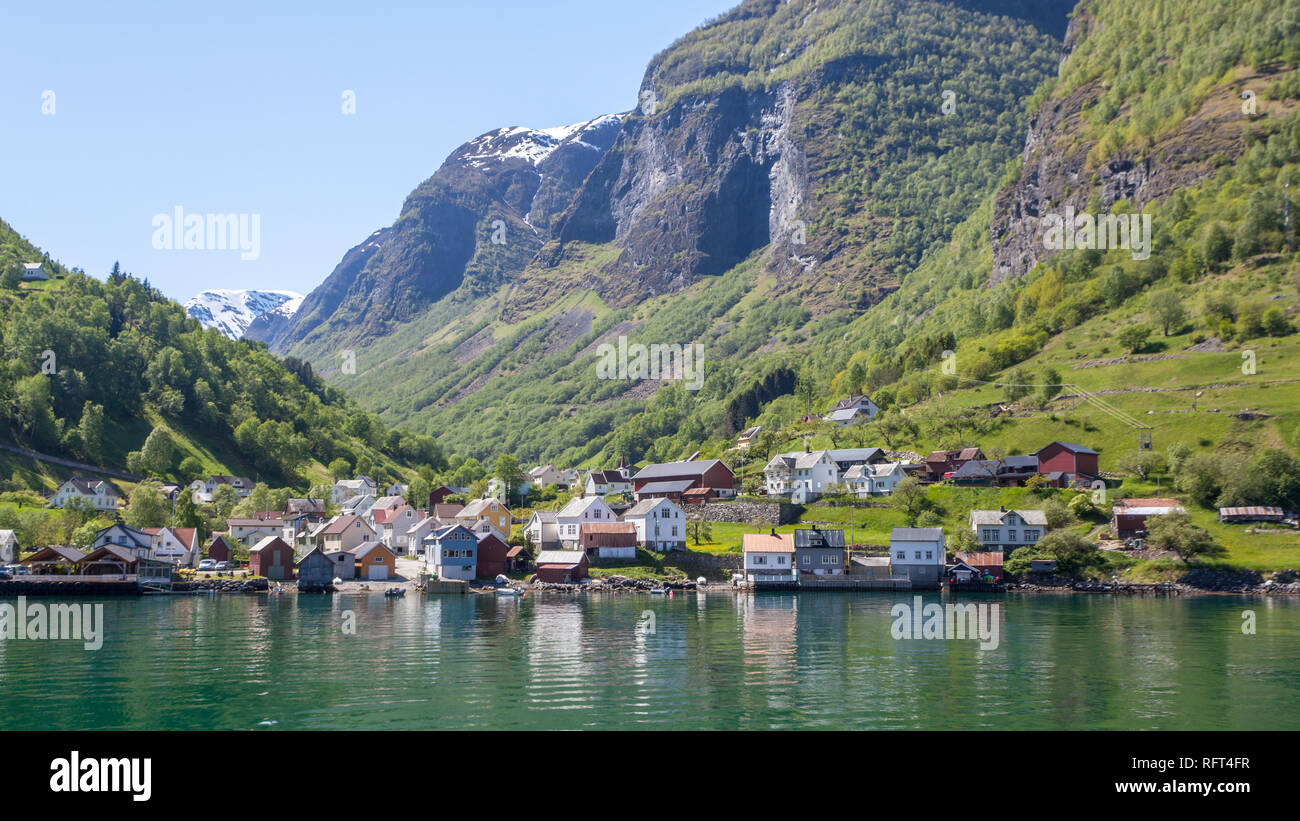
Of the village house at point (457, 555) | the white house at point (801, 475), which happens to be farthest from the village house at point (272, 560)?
the white house at point (801, 475)

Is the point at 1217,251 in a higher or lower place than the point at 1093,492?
higher

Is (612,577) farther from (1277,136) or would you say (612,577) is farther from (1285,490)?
(1277,136)

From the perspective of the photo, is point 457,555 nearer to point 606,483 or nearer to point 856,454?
point 856,454

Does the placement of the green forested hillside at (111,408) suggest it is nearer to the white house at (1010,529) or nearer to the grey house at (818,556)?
the grey house at (818,556)

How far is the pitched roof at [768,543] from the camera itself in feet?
346

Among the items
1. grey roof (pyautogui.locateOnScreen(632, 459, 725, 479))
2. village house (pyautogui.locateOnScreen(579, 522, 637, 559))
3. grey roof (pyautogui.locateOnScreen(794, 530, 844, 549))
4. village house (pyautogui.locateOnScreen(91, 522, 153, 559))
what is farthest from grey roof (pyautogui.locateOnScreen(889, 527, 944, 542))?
village house (pyautogui.locateOnScreen(91, 522, 153, 559))

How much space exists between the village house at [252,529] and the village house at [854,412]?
93.1 m

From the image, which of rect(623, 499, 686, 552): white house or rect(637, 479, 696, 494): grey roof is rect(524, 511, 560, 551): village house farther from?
rect(637, 479, 696, 494): grey roof

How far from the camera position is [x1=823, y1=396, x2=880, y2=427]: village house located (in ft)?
566

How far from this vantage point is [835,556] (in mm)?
106250

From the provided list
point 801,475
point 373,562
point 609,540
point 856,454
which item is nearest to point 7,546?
point 373,562
